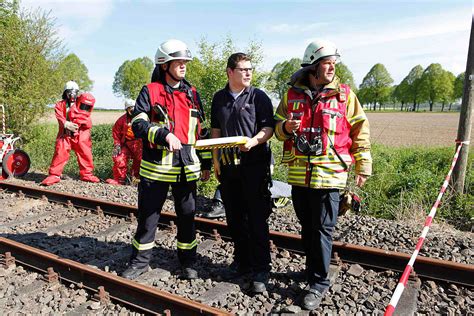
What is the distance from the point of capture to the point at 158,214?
4.00 m

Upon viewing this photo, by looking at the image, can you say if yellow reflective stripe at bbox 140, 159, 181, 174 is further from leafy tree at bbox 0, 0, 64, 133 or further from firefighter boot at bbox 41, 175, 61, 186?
leafy tree at bbox 0, 0, 64, 133

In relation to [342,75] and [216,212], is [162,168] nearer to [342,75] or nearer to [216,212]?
[216,212]

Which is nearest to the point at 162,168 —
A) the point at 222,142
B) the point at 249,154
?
the point at 222,142

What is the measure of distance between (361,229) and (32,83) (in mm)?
11890

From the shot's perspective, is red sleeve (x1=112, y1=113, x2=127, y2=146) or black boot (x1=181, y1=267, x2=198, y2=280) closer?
black boot (x1=181, y1=267, x2=198, y2=280)

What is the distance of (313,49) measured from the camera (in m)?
3.25

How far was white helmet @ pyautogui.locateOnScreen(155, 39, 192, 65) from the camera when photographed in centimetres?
361

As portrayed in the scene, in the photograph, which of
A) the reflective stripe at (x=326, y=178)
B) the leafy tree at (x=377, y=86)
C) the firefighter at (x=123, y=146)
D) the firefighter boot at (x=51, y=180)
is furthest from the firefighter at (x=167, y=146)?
the leafy tree at (x=377, y=86)

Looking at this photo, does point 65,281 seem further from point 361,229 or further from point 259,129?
point 361,229

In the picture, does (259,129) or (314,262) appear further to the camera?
(259,129)

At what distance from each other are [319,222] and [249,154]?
925 millimetres

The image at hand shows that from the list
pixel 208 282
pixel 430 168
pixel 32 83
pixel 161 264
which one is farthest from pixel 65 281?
pixel 32 83

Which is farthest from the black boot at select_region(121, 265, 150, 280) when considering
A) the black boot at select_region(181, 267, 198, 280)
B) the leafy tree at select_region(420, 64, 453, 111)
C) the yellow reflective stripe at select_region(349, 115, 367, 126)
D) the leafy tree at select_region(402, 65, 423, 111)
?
the leafy tree at select_region(402, 65, 423, 111)

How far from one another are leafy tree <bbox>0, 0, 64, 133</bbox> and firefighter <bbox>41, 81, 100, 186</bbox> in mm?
4806
